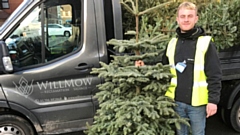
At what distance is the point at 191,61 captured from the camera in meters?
2.48

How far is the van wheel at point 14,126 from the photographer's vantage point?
314 centimetres

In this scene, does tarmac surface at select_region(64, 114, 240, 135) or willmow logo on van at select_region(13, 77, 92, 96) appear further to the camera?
tarmac surface at select_region(64, 114, 240, 135)

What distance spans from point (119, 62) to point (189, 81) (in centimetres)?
68

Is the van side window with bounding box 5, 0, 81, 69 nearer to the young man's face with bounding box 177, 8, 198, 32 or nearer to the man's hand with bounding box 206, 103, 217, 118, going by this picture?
the young man's face with bounding box 177, 8, 198, 32

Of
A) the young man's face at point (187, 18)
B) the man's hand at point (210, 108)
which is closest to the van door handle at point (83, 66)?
the young man's face at point (187, 18)

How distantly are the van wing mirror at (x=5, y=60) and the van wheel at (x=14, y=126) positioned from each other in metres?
0.58

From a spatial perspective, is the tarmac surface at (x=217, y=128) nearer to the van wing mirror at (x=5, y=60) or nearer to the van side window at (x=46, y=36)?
the van side window at (x=46, y=36)

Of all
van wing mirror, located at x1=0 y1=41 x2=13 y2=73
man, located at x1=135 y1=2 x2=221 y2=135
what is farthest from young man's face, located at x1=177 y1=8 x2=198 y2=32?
van wing mirror, located at x1=0 y1=41 x2=13 y2=73

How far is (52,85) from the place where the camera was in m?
3.17

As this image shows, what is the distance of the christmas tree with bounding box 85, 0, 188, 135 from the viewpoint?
2.45 meters

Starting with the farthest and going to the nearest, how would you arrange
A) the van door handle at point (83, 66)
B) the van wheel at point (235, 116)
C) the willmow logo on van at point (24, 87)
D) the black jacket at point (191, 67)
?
the van wheel at point (235, 116)
the van door handle at point (83, 66)
the willmow logo on van at point (24, 87)
the black jacket at point (191, 67)

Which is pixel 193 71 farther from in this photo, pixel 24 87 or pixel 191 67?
pixel 24 87

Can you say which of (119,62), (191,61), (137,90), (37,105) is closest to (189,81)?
(191,61)

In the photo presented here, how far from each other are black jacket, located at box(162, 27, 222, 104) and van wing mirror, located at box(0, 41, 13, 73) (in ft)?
5.67
